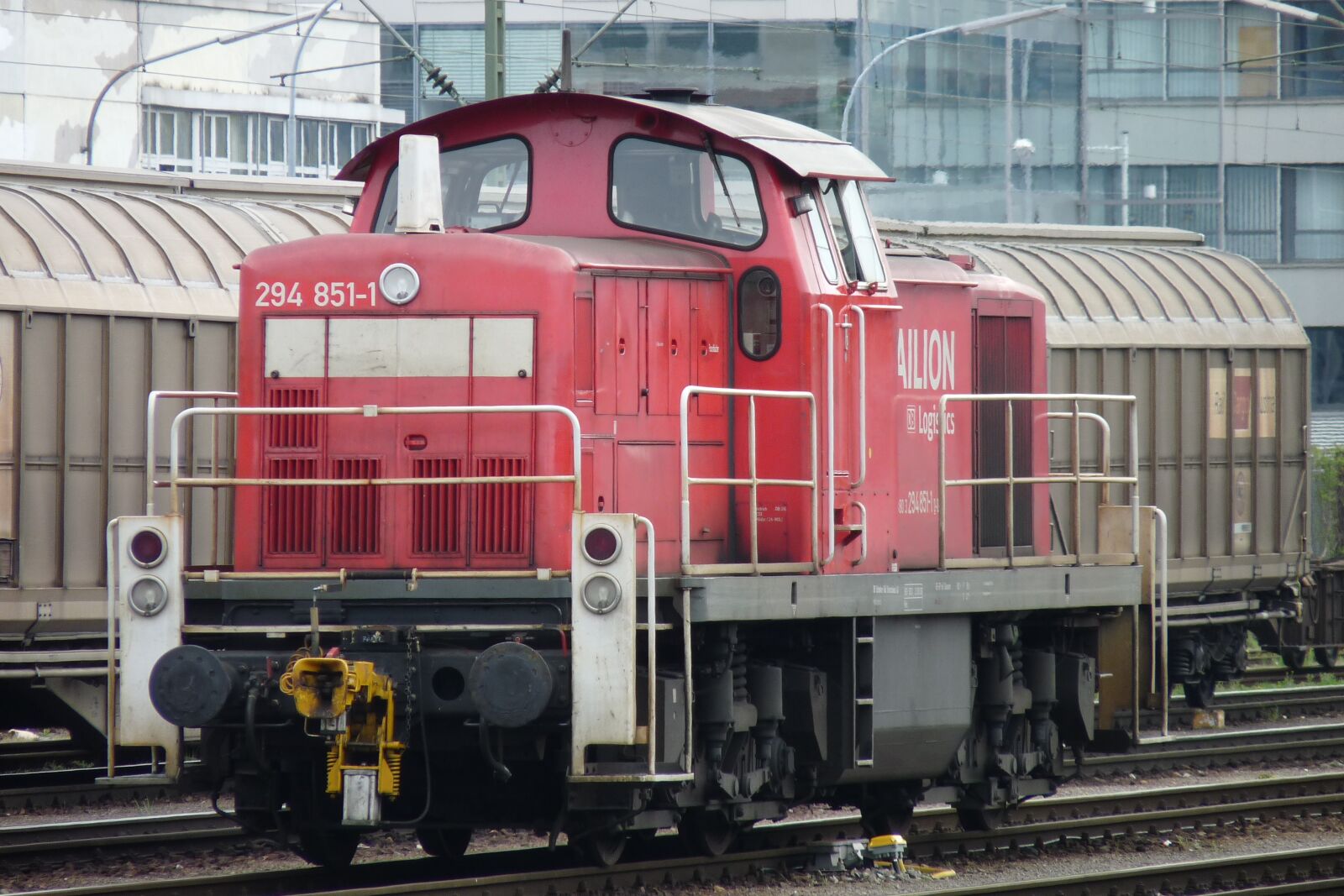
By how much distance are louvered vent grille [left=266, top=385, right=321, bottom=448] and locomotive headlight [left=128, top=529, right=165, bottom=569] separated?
27.7 inches

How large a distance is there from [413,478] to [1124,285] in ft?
35.2

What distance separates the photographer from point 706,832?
9.62m

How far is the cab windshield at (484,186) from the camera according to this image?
9.10 meters

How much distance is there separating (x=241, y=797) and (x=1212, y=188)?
35.1m

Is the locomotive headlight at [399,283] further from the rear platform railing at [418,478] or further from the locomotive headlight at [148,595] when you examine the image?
the locomotive headlight at [148,595]

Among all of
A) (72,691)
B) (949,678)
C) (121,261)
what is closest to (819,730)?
(949,678)

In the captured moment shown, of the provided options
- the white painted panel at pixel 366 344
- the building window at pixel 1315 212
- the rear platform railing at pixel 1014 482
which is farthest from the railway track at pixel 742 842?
the building window at pixel 1315 212

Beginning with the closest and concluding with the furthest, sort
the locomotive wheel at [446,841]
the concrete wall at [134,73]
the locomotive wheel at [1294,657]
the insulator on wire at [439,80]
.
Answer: the locomotive wheel at [446,841] < the insulator on wire at [439,80] < the locomotive wheel at [1294,657] < the concrete wall at [134,73]

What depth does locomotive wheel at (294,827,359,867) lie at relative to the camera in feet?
29.1

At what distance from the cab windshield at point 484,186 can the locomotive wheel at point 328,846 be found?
298 centimetres

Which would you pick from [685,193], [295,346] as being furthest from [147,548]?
[685,193]

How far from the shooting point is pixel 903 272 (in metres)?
9.89

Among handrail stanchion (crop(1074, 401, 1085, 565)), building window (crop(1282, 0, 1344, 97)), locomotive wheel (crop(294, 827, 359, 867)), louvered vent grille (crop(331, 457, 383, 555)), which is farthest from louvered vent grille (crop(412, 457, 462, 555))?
building window (crop(1282, 0, 1344, 97))

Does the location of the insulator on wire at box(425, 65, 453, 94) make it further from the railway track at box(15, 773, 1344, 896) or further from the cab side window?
the cab side window
